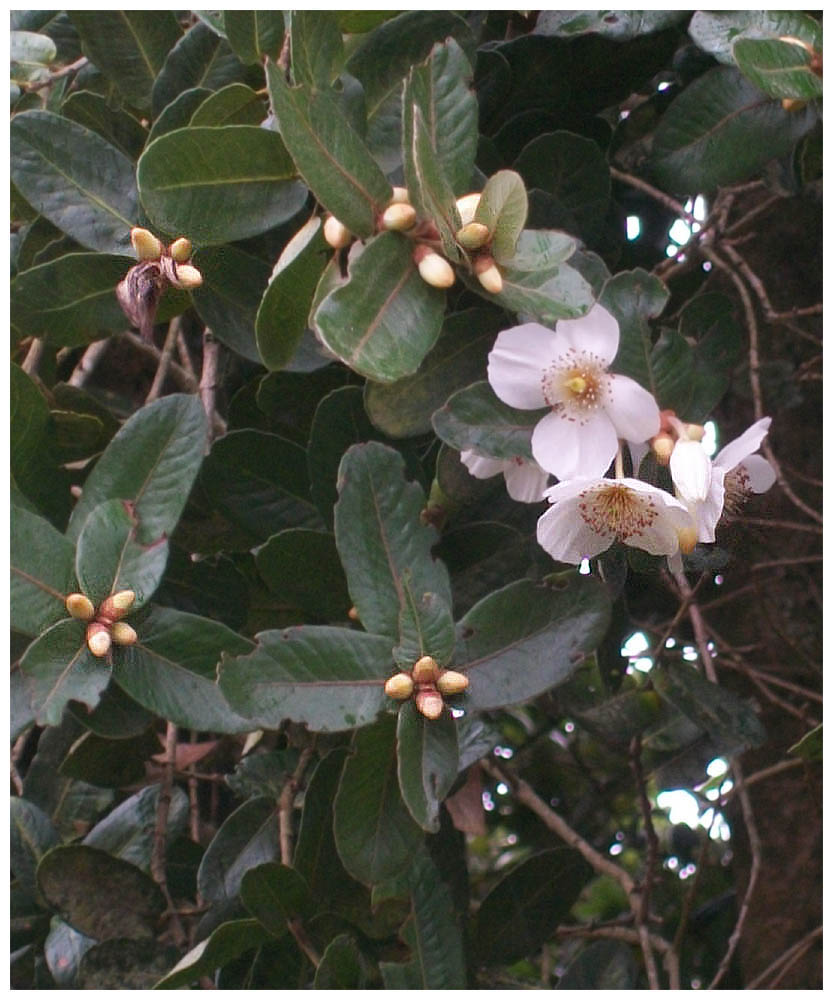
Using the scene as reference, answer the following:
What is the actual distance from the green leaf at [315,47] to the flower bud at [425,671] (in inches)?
18.2

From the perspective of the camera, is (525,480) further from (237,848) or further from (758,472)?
(237,848)

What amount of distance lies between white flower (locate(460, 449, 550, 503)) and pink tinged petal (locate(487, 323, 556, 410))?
66 mm

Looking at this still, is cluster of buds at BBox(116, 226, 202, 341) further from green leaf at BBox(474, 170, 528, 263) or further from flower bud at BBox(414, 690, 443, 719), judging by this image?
flower bud at BBox(414, 690, 443, 719)

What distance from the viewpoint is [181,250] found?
0.90 meters

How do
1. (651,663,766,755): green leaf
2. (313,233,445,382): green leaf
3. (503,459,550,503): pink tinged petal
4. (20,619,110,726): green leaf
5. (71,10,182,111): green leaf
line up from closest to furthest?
(313,233,445,382): green leaf < (20,619,110,726): green leaf < (503,459,550,503): pink tinged petal < (71,10,182,111): green leaf < (651,663,766,755): green leaf

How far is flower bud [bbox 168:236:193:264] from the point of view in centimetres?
90

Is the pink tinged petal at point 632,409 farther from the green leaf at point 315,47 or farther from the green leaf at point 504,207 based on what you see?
the green leaf at point 315,47

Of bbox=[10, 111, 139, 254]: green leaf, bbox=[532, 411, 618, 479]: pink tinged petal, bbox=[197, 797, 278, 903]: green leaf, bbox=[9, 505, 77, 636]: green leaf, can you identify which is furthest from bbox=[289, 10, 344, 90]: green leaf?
bbox=[197, 797, 278, 903]: green leaf

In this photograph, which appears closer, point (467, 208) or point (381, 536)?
point (467, 208)

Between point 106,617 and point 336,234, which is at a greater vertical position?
point 336,234

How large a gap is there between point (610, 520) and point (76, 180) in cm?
58

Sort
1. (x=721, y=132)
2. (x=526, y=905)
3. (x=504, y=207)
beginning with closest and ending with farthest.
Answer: (x=504, y=207)
(x=721, y=132)
(x=526, y=905)

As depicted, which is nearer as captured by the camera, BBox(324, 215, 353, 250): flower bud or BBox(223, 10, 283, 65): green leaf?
BBox(324, 215, 353, 250): flower bud

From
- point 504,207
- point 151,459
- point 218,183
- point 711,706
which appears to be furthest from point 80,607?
point 711,706
